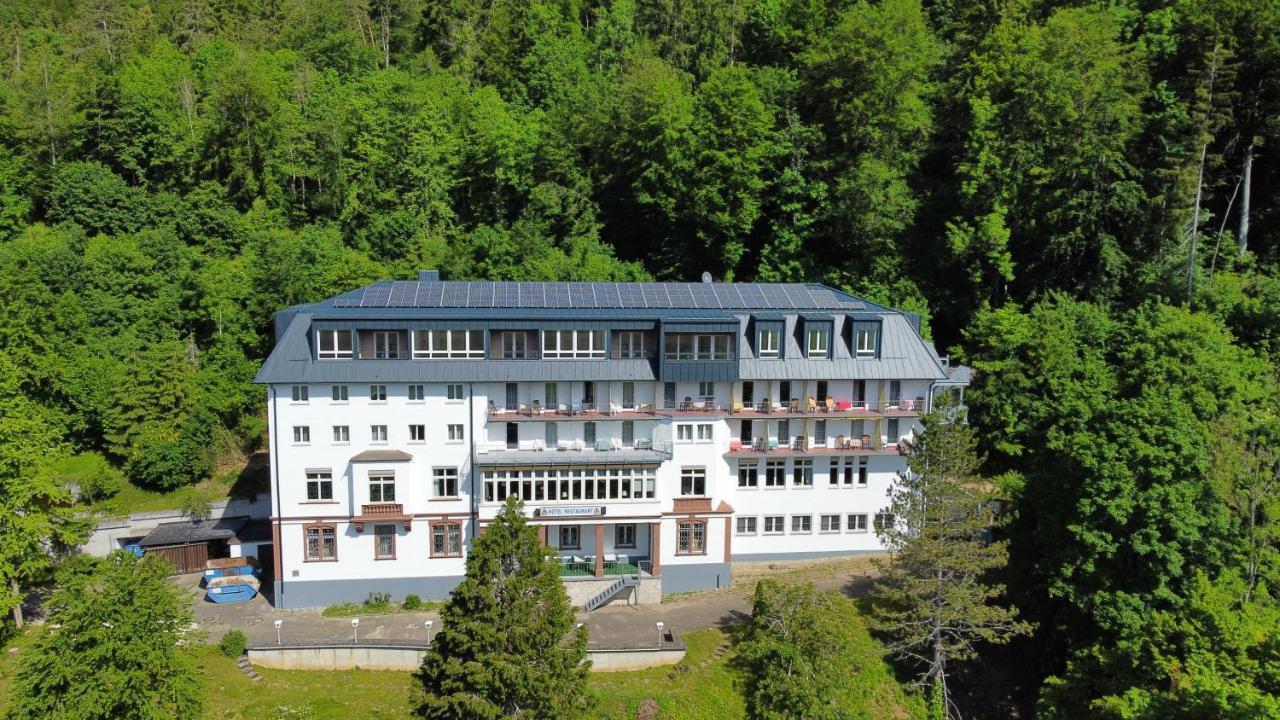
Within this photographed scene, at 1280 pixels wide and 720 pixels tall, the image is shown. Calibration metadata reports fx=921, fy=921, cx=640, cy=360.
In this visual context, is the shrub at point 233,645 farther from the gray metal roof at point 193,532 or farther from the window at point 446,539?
the gray metal roof at point 193,532

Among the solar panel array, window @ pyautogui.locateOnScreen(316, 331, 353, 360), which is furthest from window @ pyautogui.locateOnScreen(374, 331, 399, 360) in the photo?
the solar panel array

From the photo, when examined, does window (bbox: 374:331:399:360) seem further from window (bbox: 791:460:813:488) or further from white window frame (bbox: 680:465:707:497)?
window (bbox: 791:460:813:488)

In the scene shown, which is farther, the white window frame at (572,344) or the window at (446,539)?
the white window frame at (572,344)

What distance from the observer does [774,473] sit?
45719 millimetres

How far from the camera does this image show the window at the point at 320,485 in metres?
42.7

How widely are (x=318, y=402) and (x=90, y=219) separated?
39556 mm

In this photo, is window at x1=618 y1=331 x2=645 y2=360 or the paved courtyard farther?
window at x1=618 y1=331 x2=645 y2=360

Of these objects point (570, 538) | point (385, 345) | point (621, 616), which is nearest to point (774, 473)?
point (621, 616)

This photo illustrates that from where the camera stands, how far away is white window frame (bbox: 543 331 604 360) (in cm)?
4366

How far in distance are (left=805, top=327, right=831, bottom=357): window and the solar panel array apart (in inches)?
119

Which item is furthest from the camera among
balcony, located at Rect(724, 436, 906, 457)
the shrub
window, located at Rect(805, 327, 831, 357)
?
window, located at Rect(805, 327, 831, 357)

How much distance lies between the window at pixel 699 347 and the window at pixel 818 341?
166 inches

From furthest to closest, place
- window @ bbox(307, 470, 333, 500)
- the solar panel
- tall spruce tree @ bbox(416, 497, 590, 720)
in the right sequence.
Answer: the solar panel, window @ bbox(307, 470, 333, 500), tall spruce tree @ bbox(416, 497, 590, 720)

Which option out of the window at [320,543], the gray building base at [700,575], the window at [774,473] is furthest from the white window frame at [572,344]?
the window at [320,543]
